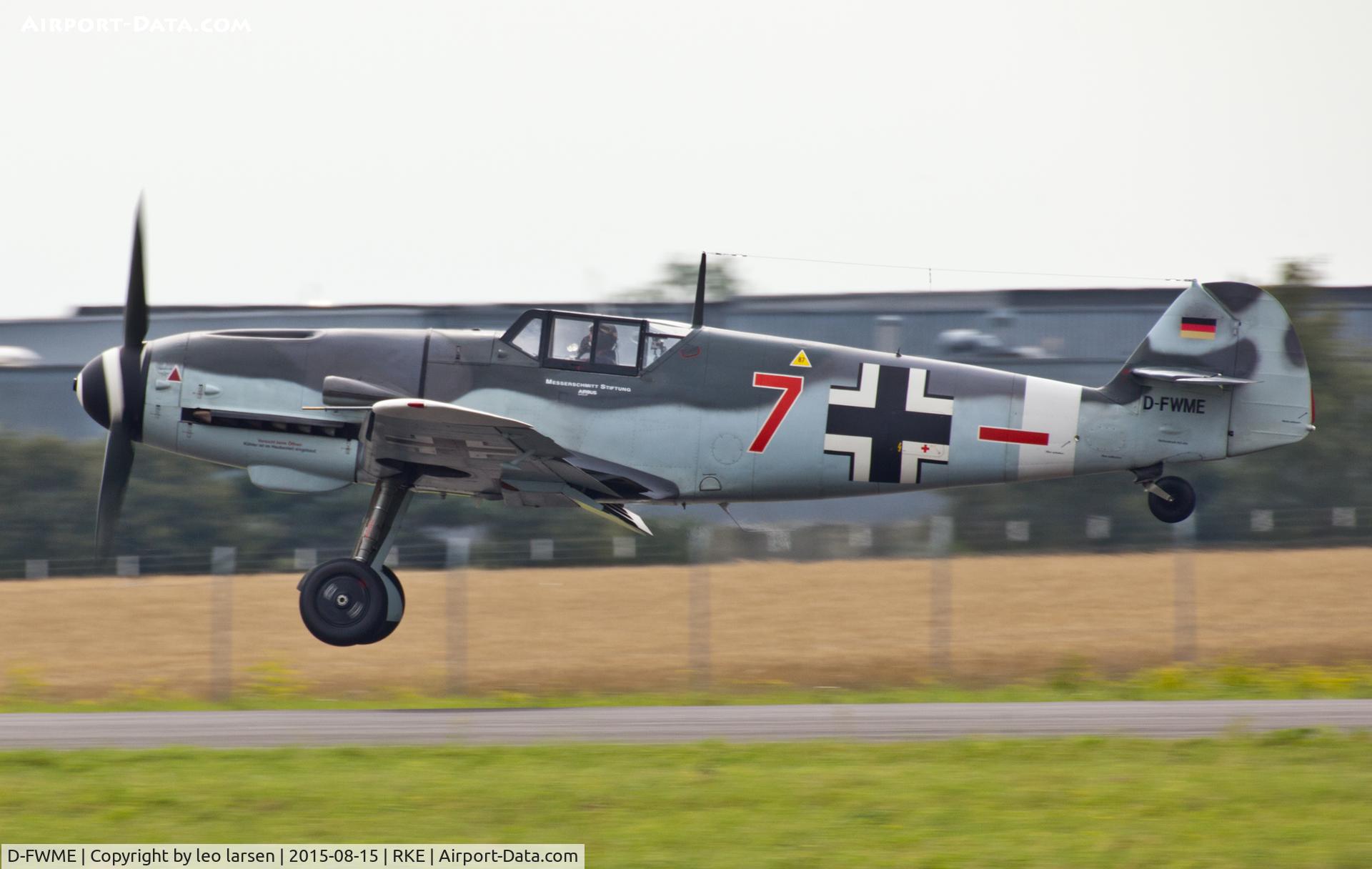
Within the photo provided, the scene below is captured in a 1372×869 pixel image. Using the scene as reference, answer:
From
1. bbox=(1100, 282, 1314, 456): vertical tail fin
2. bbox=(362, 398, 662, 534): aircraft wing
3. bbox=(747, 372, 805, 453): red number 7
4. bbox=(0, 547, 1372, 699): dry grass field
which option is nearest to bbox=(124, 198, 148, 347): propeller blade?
bbox=(362, 398, 662, 534): aircraft wing

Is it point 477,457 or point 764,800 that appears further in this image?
point 477,457

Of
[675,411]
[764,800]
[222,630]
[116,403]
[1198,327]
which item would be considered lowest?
[222,630]

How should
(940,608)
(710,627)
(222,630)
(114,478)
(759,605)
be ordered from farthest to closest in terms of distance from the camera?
(759,605)
(940,608)
(710,627)
(222,630)
(114,478)

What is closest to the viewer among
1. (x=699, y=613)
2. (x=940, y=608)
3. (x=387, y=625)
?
(x=387, y=625)

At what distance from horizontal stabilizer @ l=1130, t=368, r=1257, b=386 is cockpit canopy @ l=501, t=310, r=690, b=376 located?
13.6 ft

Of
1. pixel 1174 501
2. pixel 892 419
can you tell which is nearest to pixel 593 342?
pixel 892 419

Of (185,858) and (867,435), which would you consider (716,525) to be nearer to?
(867,435)

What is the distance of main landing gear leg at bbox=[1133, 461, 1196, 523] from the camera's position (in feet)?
41.0

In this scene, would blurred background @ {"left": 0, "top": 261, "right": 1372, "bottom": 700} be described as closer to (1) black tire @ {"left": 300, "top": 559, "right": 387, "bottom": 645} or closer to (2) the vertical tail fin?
(1) black tire @ {"left": 300, "top": 559, "right": 387, "bottom": 645}

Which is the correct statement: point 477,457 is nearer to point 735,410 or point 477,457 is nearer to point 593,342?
point 593,342

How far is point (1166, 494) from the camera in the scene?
1254 centimetres

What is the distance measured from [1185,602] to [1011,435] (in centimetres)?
714

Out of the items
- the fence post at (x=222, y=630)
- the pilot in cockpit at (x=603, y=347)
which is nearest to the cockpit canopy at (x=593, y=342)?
the pilot in cockpit at (x=603, y=347)

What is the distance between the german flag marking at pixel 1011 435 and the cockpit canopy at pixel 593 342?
283 centimetres
